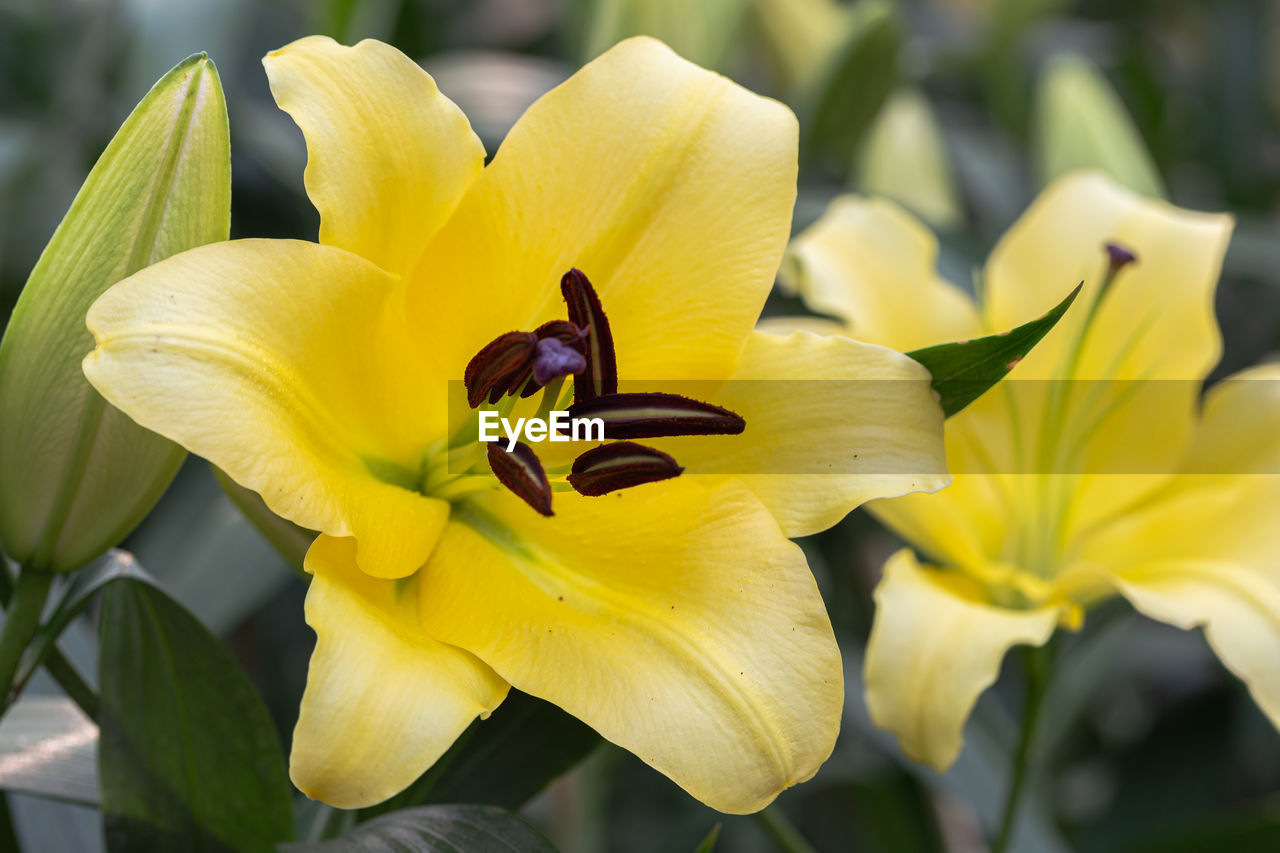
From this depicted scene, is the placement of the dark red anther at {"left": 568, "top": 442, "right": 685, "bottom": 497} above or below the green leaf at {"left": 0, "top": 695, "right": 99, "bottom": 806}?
above

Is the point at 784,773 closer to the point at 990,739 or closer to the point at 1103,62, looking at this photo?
the point at 990,739

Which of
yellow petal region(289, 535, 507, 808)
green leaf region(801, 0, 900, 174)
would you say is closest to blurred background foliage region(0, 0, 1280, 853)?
green leaf region(801, 0, 900, 174)

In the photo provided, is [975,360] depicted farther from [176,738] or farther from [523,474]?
[176,738]

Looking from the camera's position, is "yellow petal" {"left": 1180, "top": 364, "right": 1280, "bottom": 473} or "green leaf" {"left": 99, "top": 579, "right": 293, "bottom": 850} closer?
"green leaf" {"left": 99, "top": 579, "right": 293, "bottom": 850}

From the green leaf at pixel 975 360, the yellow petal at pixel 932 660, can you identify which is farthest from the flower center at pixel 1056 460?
the green leaf at pixel 975 360

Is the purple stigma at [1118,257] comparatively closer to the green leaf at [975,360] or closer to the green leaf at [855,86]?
the green leaf at [975,360]

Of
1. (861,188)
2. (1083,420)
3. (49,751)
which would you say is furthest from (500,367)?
(861,188)

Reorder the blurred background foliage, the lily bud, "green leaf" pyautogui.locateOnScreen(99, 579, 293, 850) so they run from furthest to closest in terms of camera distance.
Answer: the lily bud → the blurred background foliage → "green leaf" pyautogui.locateOnScreen(99, 579, 293, 850)

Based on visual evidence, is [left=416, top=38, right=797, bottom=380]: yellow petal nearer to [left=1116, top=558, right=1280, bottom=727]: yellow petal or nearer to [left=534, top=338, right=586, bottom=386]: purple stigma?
[left=534, top=338, right=586, bottom=386]: purple stigma
